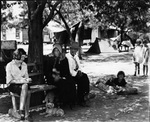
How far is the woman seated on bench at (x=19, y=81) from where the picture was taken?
572cm

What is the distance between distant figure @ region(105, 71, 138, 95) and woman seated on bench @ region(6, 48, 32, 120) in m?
3.44

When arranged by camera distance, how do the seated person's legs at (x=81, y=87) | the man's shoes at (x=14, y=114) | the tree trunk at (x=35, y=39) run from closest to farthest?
the man's shoes at (x=14, y=114)
the seated person's legs at (x=81, y=87)
the tree trunk at (x=35, y=39)

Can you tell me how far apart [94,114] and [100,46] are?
21.8 meters

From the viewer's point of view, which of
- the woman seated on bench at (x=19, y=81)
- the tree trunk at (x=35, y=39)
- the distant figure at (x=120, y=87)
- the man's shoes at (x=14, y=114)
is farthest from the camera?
the distant figure at (x=120, y=87)

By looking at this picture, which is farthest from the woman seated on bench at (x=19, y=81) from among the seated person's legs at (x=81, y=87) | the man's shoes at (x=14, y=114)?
the seated person's legs at (x=81, y=87)

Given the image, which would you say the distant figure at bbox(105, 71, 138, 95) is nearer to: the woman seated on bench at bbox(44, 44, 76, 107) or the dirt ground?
the dirt ground

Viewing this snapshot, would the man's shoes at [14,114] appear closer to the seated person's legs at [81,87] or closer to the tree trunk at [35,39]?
the seated person's legs at [81,87]

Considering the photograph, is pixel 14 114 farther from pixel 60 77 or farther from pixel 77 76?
pixel 77 76

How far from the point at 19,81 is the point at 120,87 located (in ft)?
12.6

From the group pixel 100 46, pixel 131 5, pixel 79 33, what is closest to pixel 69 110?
pixel 131 5

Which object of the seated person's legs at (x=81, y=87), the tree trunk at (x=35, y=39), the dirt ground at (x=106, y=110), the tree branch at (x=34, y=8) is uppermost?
the tree branch at (x=34, y=8)

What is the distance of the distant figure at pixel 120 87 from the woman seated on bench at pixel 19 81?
3445 millimetres

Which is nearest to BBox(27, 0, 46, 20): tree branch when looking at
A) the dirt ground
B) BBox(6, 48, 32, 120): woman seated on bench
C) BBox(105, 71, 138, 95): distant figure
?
BBox(6, 48, 32, 120): woman seated on bench

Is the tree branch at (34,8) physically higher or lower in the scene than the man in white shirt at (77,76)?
higher
